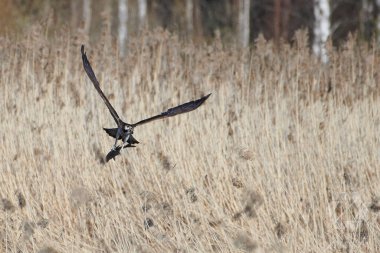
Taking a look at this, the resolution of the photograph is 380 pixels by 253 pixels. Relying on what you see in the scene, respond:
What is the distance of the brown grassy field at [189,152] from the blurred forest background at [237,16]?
547 centimetres

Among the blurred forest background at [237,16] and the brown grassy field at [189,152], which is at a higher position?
the blurred forest background at [237,16]

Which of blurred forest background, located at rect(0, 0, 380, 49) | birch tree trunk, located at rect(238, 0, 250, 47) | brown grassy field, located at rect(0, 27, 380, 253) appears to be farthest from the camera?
birch tree trunk, located at rect(238, 0, 250, 47)

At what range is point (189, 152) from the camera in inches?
203

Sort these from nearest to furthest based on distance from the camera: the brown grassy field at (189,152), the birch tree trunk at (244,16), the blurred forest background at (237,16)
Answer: the brown grassy field at (189,152) < the blurred forest background at (237,16) < the birch tree trunk at (244,16)

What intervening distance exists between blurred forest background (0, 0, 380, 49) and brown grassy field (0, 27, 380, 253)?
5.47 meters

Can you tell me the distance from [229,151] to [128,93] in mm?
1042

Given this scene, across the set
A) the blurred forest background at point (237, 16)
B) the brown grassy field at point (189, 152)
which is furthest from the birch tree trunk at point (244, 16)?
the brown grassy field at point (189, 152)

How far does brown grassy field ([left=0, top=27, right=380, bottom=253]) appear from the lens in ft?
14.5

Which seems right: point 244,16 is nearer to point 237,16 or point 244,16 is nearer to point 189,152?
point 237,16

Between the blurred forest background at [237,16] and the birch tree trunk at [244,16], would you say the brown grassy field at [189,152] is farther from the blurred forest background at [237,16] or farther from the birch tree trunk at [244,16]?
the birch tree trunk at [244,16]

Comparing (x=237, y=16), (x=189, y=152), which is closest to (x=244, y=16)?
(x=237, y=16)

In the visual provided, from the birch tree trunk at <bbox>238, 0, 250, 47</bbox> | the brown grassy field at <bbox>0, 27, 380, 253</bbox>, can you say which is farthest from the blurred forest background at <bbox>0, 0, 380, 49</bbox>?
the brown grassy field at <bbox>0, 27, 380, 253</bbox>

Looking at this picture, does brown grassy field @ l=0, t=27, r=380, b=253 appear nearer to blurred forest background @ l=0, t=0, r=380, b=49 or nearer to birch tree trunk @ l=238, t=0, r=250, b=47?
blurred forest background @ l=0, t=0, r=380, b=49

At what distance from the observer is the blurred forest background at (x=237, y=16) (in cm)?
1350
